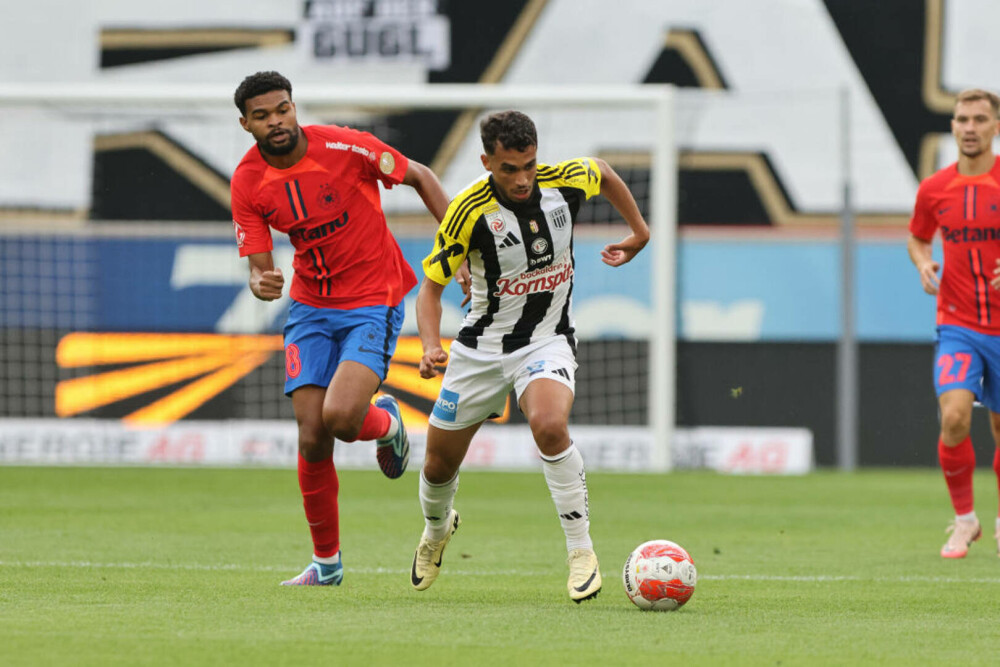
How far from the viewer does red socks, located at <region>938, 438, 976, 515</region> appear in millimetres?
8227

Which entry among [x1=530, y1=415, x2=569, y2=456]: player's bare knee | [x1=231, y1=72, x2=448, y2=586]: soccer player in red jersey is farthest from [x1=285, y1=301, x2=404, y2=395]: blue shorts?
[x1=530, y1=415, x2=569, y2=456]: player's bare knee

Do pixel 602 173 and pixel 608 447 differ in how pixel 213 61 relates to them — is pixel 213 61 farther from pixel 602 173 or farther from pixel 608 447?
pixel 602 173

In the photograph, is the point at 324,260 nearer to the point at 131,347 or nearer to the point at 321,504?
the point at 321,504

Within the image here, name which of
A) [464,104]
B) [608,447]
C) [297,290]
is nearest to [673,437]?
[608,447]

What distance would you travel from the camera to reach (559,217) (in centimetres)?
612

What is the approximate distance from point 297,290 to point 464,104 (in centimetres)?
741

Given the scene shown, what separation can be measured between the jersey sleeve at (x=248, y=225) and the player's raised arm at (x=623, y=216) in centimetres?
144

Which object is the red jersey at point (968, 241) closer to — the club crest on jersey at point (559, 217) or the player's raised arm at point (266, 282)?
the club crest on jersey at point (559, 217)

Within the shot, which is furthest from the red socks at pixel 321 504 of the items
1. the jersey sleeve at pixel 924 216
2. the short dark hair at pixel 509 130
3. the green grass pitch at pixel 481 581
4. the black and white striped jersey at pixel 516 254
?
the jersey sleeve at pixel 924 216

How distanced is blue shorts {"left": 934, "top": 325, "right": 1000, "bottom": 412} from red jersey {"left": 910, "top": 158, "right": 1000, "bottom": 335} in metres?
0.05

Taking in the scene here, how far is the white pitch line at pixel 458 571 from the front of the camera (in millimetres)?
6902

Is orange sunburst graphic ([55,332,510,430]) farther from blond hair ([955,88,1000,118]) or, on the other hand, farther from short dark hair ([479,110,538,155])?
short dark hair ([479,110,538,155])

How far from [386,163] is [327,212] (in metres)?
0.36

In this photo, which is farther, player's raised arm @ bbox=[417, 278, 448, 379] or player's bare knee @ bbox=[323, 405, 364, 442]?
player's bare knee @ bbox=[323, 405, 364, 442]
